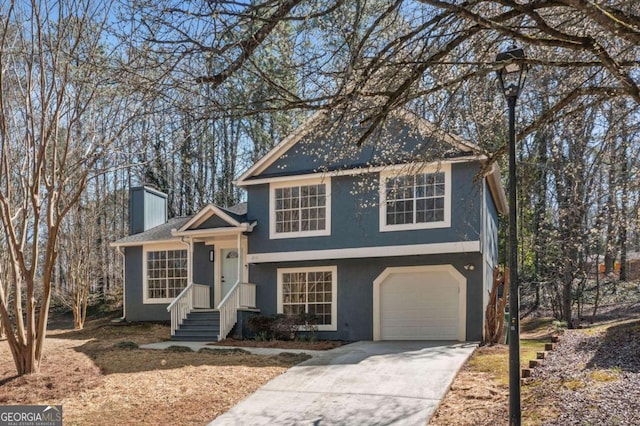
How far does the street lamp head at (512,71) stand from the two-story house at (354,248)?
6804mm

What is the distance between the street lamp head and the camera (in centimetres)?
586

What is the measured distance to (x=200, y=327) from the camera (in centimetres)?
1505

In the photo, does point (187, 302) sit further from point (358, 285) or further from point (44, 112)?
point (44, 112)

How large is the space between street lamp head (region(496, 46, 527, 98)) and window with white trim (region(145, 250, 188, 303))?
565 inches

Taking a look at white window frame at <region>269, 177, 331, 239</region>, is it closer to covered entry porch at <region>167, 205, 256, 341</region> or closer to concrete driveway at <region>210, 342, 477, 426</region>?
covered entry porch at <region>167, 205, 256, 341</region>

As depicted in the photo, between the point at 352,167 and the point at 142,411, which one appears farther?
the point at 352,167

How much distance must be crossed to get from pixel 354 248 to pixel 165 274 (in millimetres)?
7644

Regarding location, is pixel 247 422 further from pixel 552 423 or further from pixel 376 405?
pixel 552 423

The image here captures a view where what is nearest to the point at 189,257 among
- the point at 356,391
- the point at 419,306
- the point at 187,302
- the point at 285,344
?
the point at 187,302

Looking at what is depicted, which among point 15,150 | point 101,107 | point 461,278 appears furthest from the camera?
point 461,278

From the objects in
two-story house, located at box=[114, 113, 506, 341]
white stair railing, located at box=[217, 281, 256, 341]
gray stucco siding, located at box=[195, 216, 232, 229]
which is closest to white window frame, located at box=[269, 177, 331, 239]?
two-story house, located at box=[114, 113, 506, 341]

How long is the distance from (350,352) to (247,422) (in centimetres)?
494

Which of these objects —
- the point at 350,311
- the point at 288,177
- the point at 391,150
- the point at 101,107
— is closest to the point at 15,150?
the point at 101,107

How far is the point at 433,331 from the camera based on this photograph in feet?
47.6
